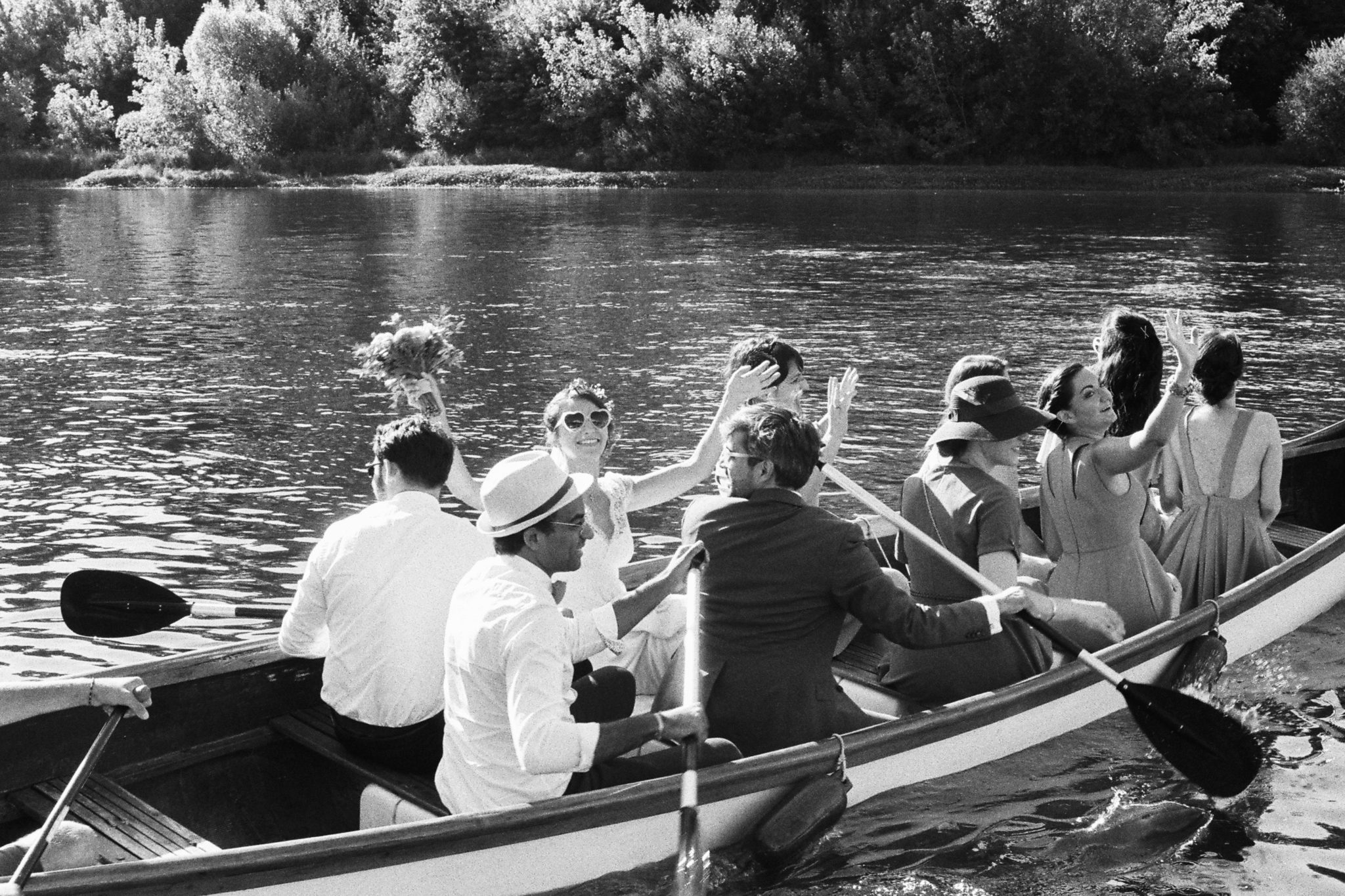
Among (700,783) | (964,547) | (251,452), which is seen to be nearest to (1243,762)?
(964,547)

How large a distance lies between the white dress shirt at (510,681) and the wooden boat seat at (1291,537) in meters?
5.65

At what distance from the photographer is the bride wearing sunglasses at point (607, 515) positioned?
5.79 meters

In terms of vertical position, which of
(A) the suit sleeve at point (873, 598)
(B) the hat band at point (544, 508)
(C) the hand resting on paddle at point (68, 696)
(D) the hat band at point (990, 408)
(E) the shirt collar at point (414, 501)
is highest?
(D) the hat band at point (990, 408)

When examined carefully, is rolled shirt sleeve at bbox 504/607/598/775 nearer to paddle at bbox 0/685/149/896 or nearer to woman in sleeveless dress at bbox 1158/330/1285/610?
paddle at bbox 0/685/149/896

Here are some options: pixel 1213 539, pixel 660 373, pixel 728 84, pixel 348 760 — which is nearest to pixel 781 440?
pixel 348 760

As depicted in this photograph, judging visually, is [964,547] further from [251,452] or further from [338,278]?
[338,278]

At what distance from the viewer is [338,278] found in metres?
24.7

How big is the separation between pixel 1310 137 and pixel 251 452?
4208 centimetres

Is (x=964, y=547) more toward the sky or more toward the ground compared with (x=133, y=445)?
more toward the sky

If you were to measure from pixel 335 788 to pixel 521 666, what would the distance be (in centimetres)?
186

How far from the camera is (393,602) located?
195 inches

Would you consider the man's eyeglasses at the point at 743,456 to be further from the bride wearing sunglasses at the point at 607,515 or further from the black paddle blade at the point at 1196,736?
the black paddle blade at the point at 1196,736

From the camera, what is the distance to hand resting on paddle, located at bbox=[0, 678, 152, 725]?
444cm

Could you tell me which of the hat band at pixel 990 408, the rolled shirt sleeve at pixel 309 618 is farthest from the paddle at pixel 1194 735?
the rolled shirt sleeve at pixel 309 618
